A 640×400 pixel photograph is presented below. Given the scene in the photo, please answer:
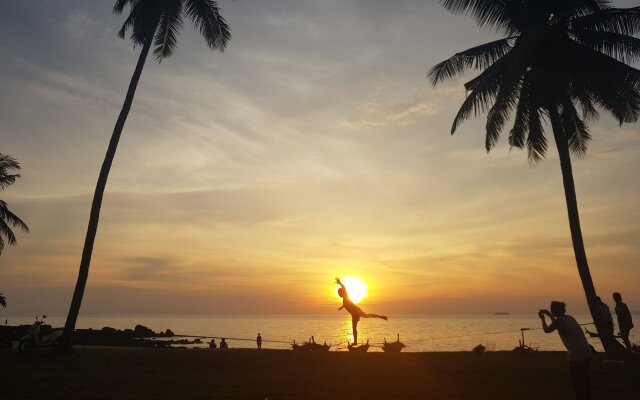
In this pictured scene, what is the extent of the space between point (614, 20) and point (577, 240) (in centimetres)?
855

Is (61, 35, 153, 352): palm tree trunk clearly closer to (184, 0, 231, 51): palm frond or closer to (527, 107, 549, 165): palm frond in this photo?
(184, 0, 231, 51): palm frond

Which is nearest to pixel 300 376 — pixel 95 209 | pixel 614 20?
pixel 95 209

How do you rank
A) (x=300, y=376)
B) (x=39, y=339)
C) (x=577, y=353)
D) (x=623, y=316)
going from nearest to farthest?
(x=577, y=353), (x=300, y=376), (x=623, y=316), (x=39, y=339)

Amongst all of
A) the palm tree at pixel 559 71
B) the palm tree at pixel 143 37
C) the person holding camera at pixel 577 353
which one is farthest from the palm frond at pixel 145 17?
the person holding camera at pixel 577 353

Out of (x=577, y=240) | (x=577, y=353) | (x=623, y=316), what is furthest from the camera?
(x=577, y=240)

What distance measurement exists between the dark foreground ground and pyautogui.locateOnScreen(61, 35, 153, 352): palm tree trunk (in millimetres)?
1206

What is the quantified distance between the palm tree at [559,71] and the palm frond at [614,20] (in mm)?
33

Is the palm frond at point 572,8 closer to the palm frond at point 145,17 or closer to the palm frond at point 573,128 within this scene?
the palm frond at point 573,128

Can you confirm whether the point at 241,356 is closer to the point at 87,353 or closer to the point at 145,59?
the point at 87,353

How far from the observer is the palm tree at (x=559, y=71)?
19.3m

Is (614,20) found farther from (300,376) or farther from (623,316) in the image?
(300,376)

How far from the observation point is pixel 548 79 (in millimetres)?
20297

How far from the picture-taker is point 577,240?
2016cm

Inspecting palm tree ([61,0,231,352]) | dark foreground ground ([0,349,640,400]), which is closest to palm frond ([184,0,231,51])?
palm tree ([61,0,231,352])
